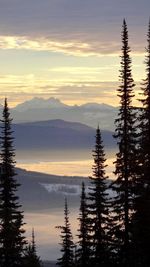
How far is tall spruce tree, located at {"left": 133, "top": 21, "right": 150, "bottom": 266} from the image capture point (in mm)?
33919

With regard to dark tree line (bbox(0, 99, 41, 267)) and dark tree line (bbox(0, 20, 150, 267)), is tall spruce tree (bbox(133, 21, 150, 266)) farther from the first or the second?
dark tree line (bbox(0, 99, 41, 267))

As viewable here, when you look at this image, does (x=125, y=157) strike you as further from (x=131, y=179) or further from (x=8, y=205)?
(x=8, y=205)

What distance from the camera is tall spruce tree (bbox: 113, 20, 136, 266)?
37281 mm

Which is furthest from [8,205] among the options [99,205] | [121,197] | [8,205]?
[121,197]

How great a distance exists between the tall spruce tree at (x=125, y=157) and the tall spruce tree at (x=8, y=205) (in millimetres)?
8048

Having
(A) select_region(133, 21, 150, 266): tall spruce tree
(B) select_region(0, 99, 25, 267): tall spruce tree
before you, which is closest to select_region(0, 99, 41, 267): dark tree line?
(B) select_region(0, 99, 25, 267): tall spruce tree

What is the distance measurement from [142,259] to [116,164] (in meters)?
5.76

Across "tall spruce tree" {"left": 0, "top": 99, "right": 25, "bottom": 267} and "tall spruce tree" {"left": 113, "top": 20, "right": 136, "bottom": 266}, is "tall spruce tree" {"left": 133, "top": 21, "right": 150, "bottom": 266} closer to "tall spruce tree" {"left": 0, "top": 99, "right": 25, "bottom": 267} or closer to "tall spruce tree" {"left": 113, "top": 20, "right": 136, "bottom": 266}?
"tall spruce tree" {"left": 113, "top": 20, "right": 136, "bottom": 266}

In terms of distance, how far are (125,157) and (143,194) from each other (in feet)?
9.97

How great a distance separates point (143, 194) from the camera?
35.1m

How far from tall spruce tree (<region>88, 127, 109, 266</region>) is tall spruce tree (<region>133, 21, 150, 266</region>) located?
240 inches

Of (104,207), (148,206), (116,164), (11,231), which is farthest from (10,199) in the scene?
(148,206)

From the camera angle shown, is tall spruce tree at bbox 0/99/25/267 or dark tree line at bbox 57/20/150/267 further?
tall spruce tree at bbox 0/99/25/267

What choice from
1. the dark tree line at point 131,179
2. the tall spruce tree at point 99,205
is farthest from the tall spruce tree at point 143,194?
the tall spruce tree at point 99,205
